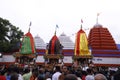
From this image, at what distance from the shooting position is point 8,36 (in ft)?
130

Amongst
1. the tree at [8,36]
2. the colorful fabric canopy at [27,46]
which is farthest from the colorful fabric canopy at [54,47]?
the tree at [8,36]

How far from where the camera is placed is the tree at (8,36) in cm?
3759

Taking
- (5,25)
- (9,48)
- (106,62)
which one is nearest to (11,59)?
(9,48)

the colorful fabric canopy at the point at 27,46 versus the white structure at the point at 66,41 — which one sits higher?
the white structure at the point at 66,41

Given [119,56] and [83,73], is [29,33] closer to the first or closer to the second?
[119,56]

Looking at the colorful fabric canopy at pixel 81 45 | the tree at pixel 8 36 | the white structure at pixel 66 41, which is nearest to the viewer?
the colorful fabric canopy at pixel 81 45

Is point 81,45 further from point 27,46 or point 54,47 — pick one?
point 27,46

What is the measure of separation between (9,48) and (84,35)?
1142 cm

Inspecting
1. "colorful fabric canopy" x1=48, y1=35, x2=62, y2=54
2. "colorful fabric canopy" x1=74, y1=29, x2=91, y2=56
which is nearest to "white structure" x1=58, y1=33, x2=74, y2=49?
"colorful fabric canopy" x1=48, y1=35, x2=62, y2=54

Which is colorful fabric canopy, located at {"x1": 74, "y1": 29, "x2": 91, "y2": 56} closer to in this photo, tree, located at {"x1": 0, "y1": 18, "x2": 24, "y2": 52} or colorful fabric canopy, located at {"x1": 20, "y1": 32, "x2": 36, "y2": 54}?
colorful fabric canopy, located at {"x1": 20, "y1": 32, "x2": 36, "y2": 54}

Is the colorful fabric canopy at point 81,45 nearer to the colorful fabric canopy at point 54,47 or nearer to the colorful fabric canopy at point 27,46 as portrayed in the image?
the colorful fabric canopy at point 54,47

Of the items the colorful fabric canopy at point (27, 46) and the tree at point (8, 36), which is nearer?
the colorful fabric canopy at point (27, 46)

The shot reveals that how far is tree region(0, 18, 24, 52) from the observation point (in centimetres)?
3759

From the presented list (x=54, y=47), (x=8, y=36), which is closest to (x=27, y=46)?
(x=54, y=47)
